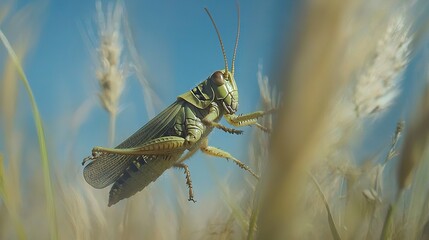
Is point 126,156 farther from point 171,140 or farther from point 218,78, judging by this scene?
point 218,78

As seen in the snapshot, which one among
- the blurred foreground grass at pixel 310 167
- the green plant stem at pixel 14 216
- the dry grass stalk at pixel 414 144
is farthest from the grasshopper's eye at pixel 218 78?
the dry grass stalk at pixel 414 144

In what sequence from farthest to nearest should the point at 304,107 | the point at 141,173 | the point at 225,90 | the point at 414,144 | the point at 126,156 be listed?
1. the point at 225,90
2. the point at 126,156
3. the point at 141,173
4. the point at 414,144
5. the point at 304,107

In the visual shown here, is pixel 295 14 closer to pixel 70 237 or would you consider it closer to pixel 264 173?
pixel 264 173

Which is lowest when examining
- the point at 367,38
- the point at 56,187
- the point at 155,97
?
the point at 367,38

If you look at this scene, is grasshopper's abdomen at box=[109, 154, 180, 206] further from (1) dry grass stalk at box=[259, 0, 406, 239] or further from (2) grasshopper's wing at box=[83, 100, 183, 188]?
(1) dry grass stalk at box=[259, 0, 406, 239]

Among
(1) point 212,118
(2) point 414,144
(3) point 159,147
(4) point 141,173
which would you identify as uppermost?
(1) point 212,118

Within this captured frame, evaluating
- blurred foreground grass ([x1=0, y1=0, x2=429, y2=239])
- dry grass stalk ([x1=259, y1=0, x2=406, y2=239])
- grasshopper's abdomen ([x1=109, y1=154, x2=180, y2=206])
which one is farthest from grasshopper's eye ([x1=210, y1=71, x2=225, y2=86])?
dry grass stalk ([x1=259, y1=0, x2=406, y2=239])

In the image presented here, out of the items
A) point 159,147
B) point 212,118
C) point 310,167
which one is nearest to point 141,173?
point 159,147

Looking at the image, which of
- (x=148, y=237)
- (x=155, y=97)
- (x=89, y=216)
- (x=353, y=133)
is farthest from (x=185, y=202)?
(x=353, y=133)
